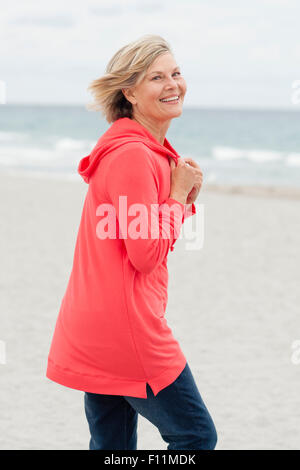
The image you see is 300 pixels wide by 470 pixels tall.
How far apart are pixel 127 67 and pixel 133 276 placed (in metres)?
0.62

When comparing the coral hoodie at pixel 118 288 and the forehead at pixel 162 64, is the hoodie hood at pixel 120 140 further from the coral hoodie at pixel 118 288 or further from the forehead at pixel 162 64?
the forehead at pixel 162 64

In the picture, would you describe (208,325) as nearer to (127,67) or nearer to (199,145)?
(127,67)

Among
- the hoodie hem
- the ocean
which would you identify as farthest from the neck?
the ocean

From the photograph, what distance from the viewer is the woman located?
1.88 meters

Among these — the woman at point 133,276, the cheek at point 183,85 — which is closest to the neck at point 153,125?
the woman at point 133,276

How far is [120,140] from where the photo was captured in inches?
73.3

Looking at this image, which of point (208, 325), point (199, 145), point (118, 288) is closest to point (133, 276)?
point (118, 288)

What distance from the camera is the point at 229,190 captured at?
1522 cm

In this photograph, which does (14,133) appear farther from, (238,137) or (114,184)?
(114,184)

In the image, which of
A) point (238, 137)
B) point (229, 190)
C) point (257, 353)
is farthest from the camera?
point (238, 137)

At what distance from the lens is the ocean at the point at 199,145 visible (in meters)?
22.7
